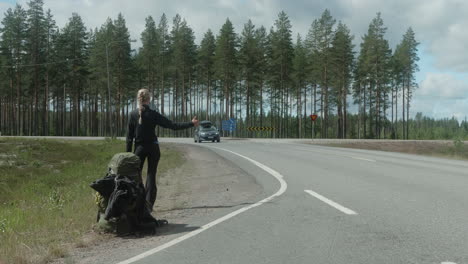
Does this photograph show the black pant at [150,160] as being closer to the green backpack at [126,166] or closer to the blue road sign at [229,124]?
the green backpack at [126,166]

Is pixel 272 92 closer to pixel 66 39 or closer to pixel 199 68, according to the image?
pixel 199 68

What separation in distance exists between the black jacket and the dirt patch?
138 centimetres

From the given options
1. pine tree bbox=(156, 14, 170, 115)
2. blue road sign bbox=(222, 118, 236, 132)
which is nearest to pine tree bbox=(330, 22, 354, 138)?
blue road sign bbox=(222, 118, 236, 132)

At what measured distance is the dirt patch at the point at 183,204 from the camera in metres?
4.90

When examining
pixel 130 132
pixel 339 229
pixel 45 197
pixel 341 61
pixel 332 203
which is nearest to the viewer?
pixel 339 229

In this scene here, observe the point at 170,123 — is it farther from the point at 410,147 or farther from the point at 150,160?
the point at 410,147

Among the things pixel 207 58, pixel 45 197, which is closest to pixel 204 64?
pixel 207 58

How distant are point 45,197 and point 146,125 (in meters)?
6.41

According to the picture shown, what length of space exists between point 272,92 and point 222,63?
15.4m

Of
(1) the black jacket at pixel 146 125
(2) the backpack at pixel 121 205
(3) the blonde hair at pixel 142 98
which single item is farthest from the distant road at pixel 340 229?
(3) the blonde hair at pixel 142 98

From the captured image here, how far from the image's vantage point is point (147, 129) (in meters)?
7.22

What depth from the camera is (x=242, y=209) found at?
7234 millimetres

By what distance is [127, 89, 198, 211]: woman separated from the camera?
7.16m

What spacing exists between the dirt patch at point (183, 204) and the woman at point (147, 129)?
719 millimetres
